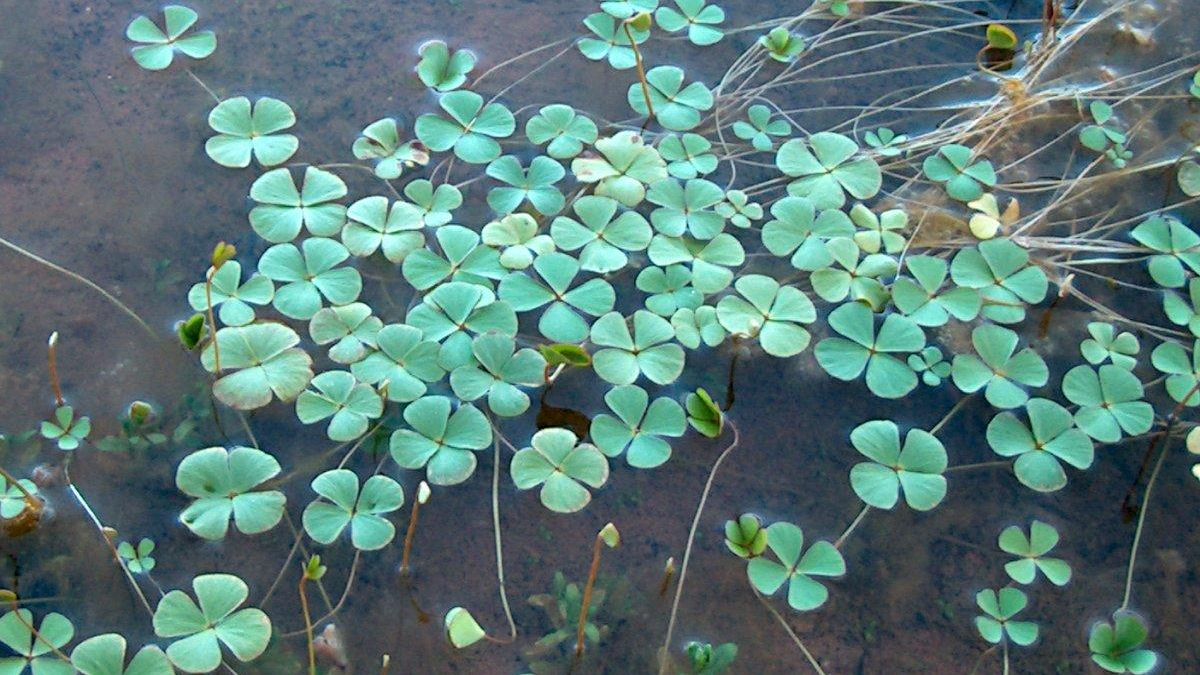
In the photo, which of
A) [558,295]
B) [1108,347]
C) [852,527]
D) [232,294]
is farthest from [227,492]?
[1108,347]

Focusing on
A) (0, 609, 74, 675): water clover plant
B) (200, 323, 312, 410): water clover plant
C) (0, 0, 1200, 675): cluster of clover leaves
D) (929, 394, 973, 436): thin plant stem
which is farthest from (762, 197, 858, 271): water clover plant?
(0, 609, 74, 675): water clover plant

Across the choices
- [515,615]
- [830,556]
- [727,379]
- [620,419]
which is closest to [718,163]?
[727,379]

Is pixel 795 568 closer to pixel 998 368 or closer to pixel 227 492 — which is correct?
pixel 998 368

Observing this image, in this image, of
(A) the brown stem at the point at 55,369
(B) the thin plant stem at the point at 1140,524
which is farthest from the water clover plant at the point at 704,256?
(A) the brown stem at the point at 55,369

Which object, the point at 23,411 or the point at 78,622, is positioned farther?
the point at 23,411

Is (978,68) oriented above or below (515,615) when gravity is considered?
above

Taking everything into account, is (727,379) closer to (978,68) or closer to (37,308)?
(978,68)
